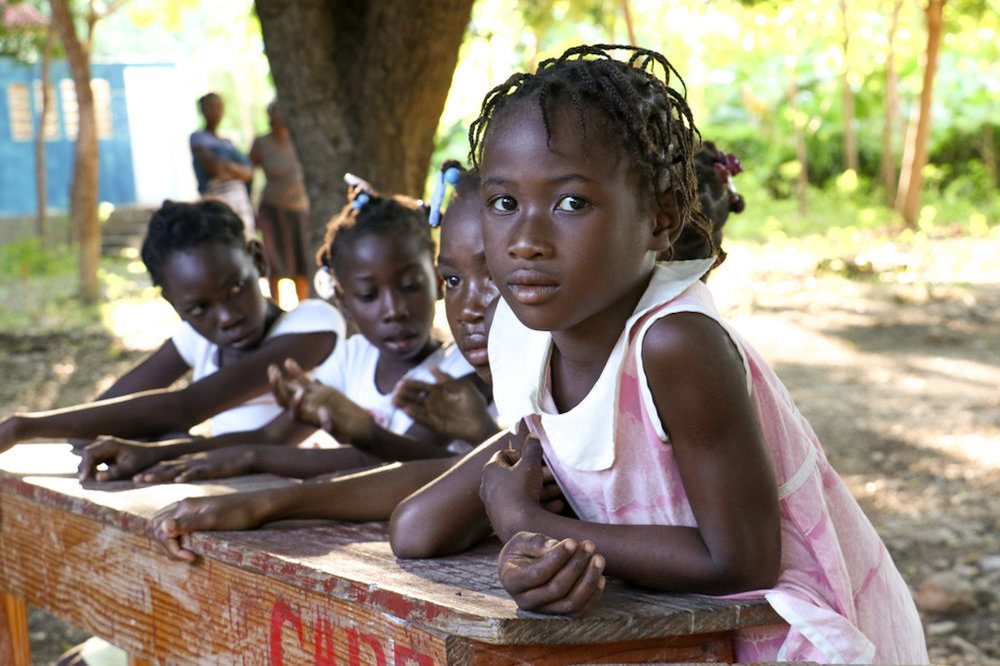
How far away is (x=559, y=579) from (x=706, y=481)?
0.27m

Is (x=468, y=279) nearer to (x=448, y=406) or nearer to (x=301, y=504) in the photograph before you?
(x=448, y=406)

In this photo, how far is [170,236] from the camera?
3027 mm

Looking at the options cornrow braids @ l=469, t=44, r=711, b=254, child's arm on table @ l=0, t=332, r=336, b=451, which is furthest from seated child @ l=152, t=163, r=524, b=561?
child's arm on table @ l=0, t=332, r=336, b=451

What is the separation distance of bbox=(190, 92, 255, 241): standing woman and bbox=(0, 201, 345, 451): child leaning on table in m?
5.59

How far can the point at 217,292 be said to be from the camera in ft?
9.71

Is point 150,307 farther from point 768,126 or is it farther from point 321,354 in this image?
point 768,126

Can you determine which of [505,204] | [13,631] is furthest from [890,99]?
[505,204]

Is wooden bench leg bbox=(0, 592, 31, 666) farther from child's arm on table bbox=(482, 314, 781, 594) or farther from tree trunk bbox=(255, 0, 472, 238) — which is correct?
tree trunk bbox=(255, 0, 472, 238)

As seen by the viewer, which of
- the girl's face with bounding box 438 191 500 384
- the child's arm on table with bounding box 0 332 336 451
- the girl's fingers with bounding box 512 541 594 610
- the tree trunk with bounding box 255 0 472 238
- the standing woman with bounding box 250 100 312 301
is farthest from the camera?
the standing woman with bounding box 250 100 312 301

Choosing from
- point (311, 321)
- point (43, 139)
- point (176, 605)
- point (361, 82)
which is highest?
point (43, 139)

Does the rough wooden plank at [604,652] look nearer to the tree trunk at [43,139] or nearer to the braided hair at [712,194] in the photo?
Answer: the braided hair at [712,194]

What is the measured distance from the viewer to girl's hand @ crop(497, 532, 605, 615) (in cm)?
130

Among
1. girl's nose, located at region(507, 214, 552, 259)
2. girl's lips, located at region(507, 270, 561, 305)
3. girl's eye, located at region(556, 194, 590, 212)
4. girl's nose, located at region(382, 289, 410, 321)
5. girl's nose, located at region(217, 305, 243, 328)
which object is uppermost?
girl's eye, located at region(556, 194, 590, 212)

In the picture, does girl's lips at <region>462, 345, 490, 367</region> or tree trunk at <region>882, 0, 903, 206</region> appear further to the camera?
tree trunk at <region>882, 0, 903, 206</region>
